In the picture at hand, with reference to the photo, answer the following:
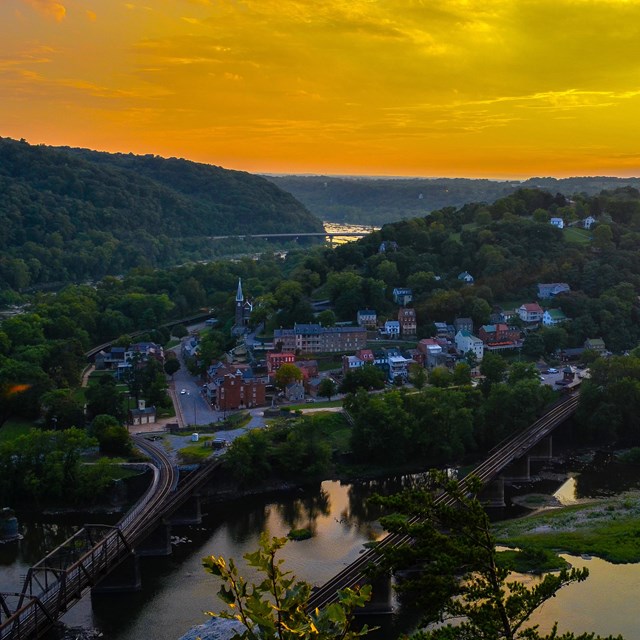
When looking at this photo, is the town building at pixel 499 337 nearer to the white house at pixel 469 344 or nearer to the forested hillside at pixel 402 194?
the white house at pixel 469 344

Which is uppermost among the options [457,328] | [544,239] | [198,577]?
[544,239]

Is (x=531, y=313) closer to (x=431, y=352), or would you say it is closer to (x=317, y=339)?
(x=431, y=352)

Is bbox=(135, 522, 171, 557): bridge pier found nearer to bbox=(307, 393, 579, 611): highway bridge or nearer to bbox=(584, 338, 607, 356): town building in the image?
bbox=(307, 393, 579, 611): highway bridge

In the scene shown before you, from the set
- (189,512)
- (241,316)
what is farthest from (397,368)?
(189,512)

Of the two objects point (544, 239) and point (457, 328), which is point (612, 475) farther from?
point (544, 239)

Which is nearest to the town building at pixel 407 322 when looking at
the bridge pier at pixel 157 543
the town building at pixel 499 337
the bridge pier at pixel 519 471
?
the town building at pixel 499 337

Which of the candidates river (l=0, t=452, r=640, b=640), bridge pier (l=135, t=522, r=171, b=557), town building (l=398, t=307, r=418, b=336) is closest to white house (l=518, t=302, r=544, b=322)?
town building (l=398, t=307, r=418, b=336)

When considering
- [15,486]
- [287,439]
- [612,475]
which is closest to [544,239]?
[612,475]
